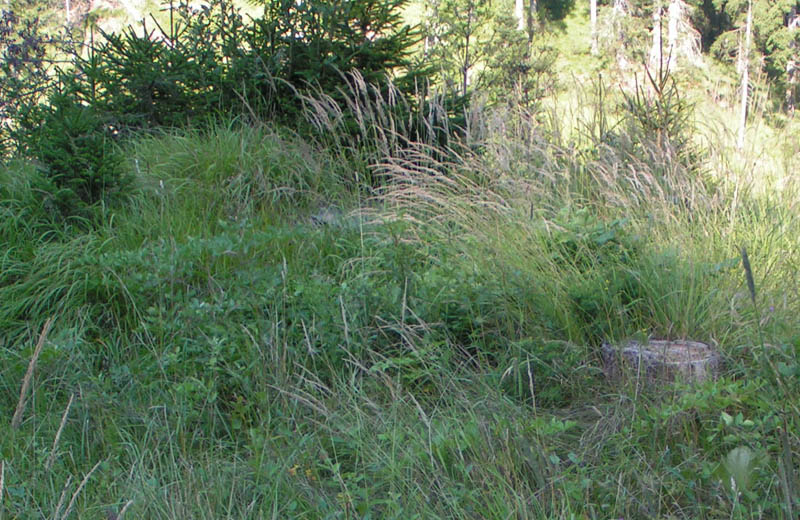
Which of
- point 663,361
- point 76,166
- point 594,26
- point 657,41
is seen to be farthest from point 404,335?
point 594,26

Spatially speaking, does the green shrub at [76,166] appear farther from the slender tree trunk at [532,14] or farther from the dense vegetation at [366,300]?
the slender tree trunk at [532,14]

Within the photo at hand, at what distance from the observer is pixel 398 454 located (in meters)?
2.33

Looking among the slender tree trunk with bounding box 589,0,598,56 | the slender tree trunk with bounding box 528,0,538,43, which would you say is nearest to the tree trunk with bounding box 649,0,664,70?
the slender tree trunk with bounding box 589,0,598,56

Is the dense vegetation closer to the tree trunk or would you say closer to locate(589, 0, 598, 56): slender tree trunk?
the tree trunk

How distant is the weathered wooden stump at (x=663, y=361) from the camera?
276 cm

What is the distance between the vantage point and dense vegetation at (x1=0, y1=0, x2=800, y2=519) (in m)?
2.15

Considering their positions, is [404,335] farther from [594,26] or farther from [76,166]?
[594,26]

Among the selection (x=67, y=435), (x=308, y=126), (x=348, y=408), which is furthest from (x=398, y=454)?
(x=308, y=126)

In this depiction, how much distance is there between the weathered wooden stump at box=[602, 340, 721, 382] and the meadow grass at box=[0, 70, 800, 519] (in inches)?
4.1

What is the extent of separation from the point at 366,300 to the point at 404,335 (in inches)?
22.9

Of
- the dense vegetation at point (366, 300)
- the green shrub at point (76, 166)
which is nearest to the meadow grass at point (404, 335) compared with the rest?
the dense vegetation at point (366, 300)

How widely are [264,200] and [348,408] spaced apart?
2846mm

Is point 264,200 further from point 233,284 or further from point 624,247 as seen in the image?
point 624,247

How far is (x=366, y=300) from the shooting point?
3412 millimetres
